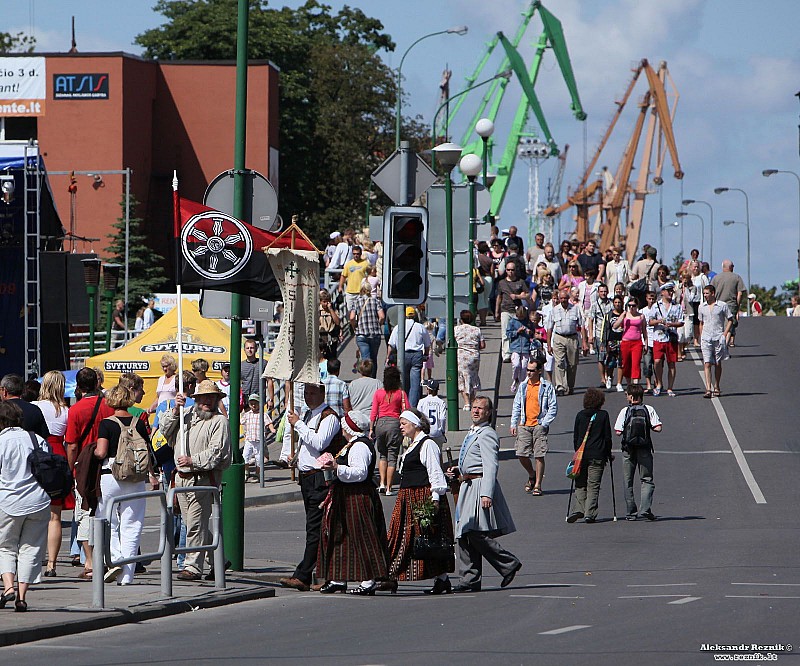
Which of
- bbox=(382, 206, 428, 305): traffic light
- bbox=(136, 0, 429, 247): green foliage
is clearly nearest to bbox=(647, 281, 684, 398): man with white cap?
bbox=(382, 206, 428, 305): traffic light

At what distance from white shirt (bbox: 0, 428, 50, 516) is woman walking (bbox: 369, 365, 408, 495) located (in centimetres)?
923

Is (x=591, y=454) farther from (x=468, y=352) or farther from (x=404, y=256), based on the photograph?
(x=468, y=352)

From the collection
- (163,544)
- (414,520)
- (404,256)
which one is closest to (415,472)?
(414,520)

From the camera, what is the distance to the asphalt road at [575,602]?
9.30m

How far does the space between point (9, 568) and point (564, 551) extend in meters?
6.56

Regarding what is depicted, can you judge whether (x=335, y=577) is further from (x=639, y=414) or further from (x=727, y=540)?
(x=639, y=414)

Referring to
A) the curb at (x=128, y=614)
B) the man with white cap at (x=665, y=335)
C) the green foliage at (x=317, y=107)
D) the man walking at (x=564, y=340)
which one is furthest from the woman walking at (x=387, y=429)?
the green foliage at (x=317, y=107)

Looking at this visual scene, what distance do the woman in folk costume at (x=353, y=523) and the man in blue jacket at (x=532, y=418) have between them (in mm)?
7823

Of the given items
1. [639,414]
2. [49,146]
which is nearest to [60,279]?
[639,414]

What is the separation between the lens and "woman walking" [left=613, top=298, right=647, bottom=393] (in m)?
28.2

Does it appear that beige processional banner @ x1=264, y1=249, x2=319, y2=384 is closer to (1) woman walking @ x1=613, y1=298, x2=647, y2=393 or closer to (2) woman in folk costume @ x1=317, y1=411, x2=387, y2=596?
(2) woman in folk costume @ x1=317, y1=411, x2=387, y2=596

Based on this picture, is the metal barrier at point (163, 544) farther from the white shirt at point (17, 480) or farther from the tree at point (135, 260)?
the tree at point (135, 260)

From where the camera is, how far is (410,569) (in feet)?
42.0

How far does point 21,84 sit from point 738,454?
43.1 metres
